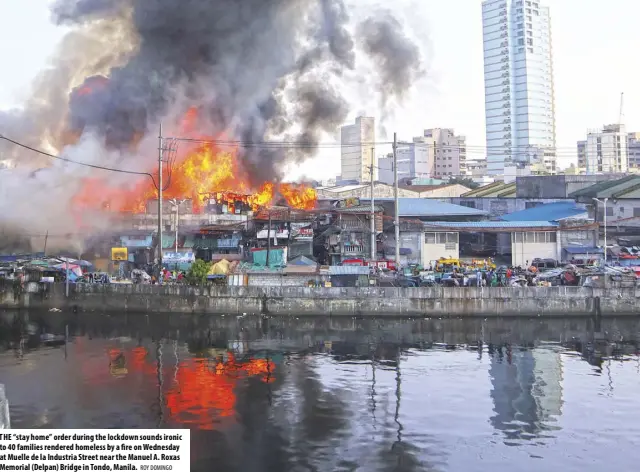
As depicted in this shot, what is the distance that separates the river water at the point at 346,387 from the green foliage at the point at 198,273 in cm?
336

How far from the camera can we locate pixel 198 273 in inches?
2387

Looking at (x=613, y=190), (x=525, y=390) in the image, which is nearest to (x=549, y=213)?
(x=613, y=190)

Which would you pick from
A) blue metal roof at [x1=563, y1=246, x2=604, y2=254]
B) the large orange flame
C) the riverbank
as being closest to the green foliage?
the riverbank

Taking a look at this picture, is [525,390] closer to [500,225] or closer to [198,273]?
[198,273]

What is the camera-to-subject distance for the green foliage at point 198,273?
60.7 meters

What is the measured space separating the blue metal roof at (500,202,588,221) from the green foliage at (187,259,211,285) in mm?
38242

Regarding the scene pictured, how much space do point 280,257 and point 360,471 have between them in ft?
139

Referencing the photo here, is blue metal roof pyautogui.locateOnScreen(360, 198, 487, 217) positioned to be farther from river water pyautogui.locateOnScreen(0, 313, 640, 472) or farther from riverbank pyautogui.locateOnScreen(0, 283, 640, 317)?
river water pyautogui.locateOnScreen(0, 313, 640, 472)

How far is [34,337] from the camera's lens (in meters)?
53.7

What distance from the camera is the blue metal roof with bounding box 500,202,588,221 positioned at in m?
79.6

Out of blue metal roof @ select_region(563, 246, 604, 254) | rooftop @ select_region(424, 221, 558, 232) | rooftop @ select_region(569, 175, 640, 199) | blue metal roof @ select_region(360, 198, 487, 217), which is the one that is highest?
rooftop @ select_region(569, 175, 640, 199)

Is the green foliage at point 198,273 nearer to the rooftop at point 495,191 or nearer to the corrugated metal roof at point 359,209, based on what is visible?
the corrugated metal roof at point 359,209

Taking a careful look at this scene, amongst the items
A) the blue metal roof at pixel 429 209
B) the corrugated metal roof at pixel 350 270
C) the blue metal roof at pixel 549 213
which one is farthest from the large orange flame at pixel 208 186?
the blue metal roof at pixel 549 213

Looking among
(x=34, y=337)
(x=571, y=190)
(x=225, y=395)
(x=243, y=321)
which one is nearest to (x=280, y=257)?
(x=243, y=321)
